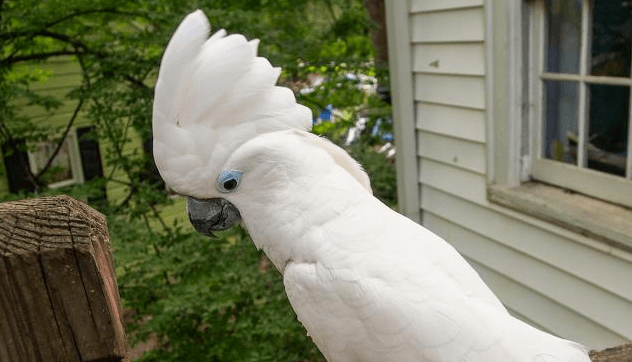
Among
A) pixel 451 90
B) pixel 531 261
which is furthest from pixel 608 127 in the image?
pixel 451 90

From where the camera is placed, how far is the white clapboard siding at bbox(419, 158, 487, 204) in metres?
3.06

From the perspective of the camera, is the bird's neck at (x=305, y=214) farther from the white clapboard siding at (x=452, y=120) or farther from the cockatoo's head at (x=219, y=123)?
the white clapboard siding at (x=452, y=120)

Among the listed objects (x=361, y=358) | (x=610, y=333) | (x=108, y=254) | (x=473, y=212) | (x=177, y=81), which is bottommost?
(x=610, y=333)

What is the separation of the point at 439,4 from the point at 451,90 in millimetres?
477

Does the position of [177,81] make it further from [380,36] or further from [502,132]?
[380,36]

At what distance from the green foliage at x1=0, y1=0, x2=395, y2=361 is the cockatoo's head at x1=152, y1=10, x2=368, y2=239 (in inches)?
56.0

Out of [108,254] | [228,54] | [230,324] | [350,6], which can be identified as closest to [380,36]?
[350,6]

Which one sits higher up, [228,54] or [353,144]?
[228,54]

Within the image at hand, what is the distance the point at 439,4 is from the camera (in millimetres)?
3076

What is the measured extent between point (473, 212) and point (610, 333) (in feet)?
3.16

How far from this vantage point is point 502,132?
2783 millimetres

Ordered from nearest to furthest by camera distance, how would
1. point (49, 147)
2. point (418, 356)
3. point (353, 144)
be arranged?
point (418, 356) < point (353, 144) < point (49, 147)

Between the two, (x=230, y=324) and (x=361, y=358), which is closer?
(x=361, y=358)

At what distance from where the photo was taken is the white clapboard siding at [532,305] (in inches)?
101
